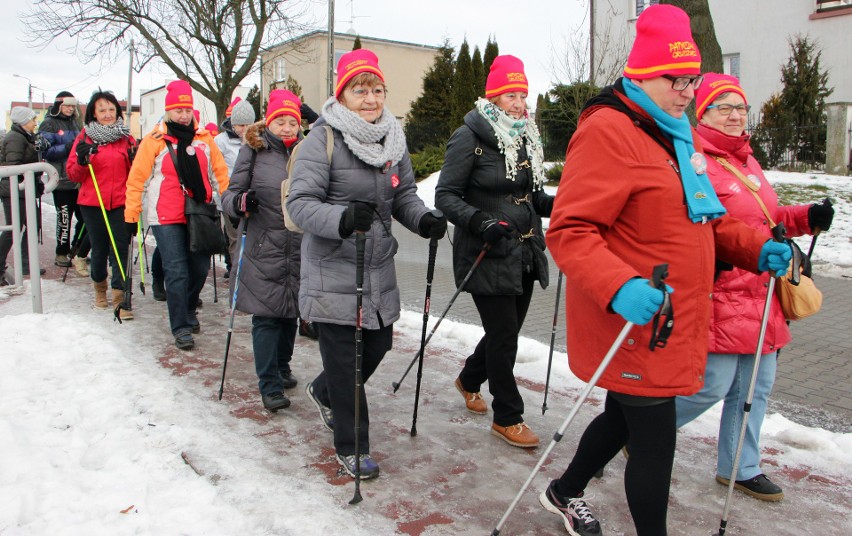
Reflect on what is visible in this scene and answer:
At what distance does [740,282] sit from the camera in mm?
3412

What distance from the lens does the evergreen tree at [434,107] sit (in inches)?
1165

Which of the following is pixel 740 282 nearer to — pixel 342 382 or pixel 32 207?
pixel 342 382

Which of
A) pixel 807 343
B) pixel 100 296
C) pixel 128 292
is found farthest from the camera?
pixel 100 296

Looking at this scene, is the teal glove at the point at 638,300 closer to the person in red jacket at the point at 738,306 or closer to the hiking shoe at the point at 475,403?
the person in red jacket at the point at 738,306

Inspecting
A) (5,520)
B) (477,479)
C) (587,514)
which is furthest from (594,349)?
(5,520)

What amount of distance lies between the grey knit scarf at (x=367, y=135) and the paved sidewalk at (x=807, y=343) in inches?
121

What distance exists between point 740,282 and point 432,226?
152 centimetres

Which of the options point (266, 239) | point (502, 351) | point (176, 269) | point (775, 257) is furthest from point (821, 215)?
point (176, 269)

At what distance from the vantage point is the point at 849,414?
15.3ft

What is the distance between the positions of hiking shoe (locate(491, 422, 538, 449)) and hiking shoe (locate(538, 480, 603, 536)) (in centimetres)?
85

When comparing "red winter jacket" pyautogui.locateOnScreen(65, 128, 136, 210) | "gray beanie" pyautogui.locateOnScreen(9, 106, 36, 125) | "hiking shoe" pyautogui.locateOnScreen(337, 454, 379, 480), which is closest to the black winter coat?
"gray beanie" pyautogui.locateOnScreen(9, 106, 36, 125)

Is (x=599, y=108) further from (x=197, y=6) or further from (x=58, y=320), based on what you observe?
(x=197, y=6)

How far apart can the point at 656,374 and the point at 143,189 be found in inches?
191

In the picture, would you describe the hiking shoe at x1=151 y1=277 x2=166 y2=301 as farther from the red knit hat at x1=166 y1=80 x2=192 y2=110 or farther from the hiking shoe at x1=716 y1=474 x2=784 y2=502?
the hiking shoe at x1=716 y1=474 x2=784 y2=502
